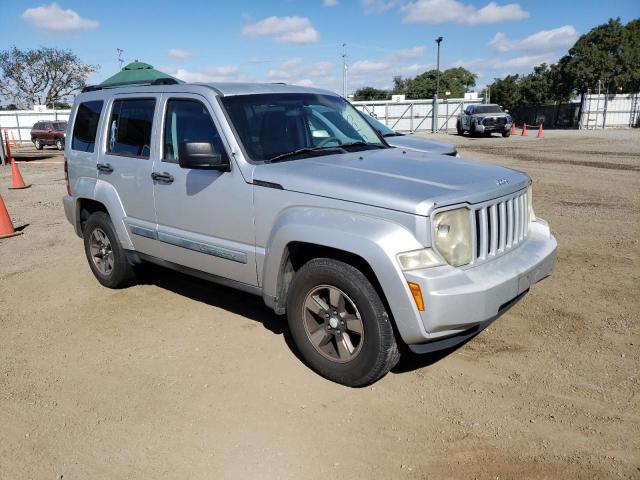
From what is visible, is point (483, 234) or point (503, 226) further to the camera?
point (503, 226)

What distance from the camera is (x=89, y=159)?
518 centimetres

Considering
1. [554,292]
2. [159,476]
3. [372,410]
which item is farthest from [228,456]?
[554,292]

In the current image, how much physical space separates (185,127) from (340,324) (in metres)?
2.11

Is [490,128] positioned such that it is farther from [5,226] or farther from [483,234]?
[483,234]

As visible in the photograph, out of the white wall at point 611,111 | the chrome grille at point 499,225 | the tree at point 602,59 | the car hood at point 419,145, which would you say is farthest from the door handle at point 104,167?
the tree at point 602,59

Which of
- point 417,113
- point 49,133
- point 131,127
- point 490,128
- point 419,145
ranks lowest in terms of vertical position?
point 490,128

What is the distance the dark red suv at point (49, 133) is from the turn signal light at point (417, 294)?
3026 cm

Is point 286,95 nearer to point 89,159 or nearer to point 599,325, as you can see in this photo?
point 89,159

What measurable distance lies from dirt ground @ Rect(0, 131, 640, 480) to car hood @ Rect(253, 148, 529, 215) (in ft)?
3.98

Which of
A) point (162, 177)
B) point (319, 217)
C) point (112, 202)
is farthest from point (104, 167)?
point (319, 217)

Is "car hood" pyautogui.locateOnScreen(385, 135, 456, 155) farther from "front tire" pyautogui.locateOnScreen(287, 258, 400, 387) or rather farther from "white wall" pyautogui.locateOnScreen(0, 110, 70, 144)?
"white wall" pyautogui.locateOnScreen(0, 110, 70, 144)

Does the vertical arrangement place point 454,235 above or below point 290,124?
below

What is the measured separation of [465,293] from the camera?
9.50ft

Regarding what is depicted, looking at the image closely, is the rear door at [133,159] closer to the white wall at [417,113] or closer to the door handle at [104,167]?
the door handle at [104,167]
